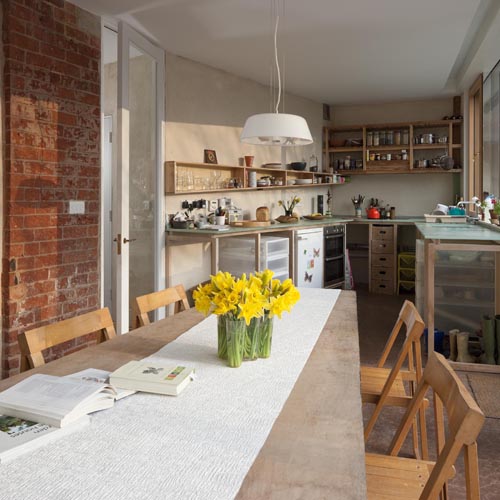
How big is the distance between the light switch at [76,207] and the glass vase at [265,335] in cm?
242

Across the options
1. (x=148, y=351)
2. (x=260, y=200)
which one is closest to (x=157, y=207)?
(x=260, y=200)

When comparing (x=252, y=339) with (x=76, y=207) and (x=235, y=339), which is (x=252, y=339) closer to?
(x=235, y=339)

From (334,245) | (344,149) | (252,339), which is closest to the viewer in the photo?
(252,339)

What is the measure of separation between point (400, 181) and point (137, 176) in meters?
4.86

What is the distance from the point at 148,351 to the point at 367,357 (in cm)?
267

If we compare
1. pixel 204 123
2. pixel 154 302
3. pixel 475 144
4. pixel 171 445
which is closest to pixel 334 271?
pixel 475 144

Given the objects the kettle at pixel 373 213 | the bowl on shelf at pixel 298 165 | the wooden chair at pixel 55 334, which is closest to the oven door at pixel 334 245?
the kettle at pixel 373 213

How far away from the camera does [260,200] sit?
6461mm

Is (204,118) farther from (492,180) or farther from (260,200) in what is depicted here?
(492,180)

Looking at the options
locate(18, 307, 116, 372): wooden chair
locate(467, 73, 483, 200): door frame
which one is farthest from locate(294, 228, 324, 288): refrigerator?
locate(18, 307, 116, 372): wooden chair

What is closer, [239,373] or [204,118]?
[239,373]

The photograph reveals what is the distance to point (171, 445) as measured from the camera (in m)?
1.11

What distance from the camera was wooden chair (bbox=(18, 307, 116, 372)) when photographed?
5.69 feet

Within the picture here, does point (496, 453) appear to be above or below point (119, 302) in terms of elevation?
below
